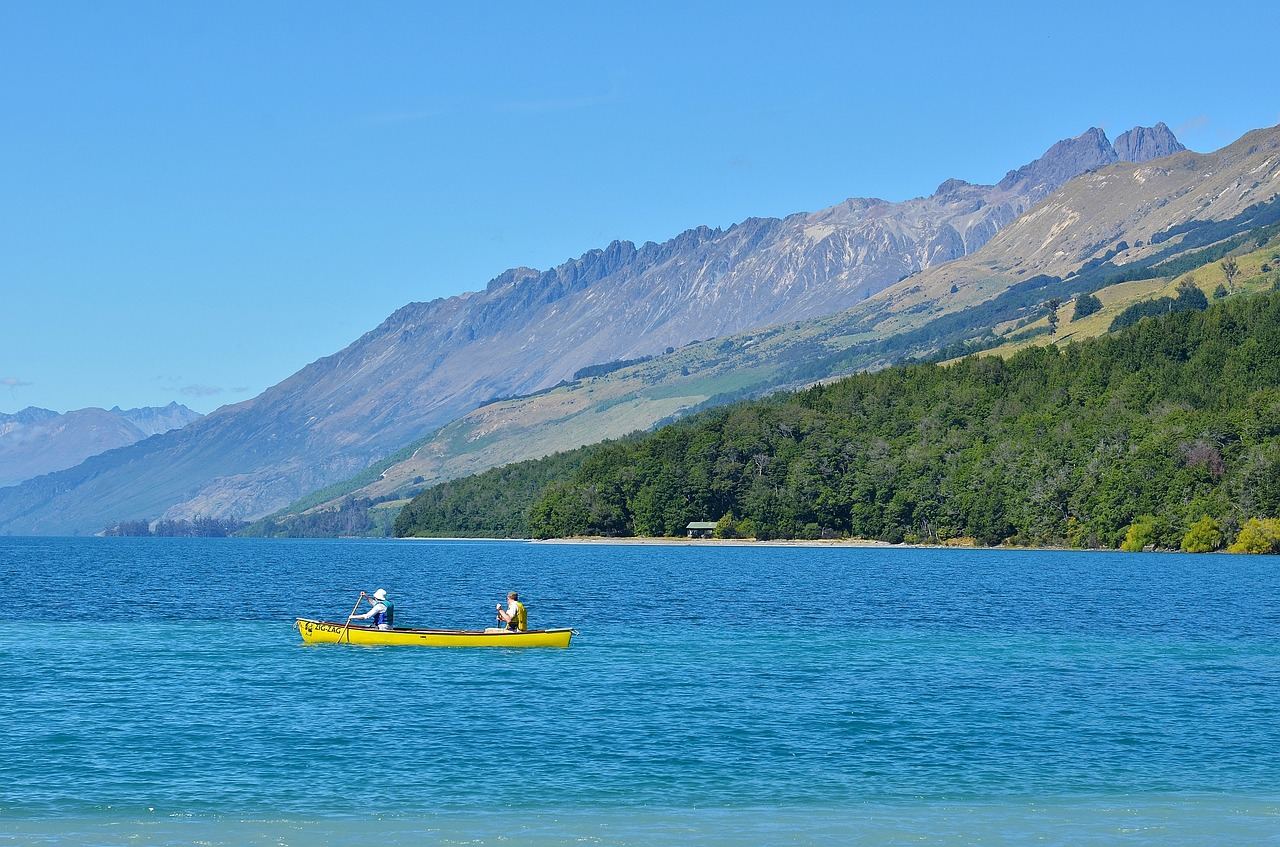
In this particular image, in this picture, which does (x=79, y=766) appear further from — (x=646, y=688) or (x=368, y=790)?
(x=646, y=688)

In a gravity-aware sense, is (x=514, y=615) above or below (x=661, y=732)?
above

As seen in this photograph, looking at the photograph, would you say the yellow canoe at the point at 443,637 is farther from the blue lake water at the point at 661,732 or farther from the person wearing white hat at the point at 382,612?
the blue lake water at the point at 661,732

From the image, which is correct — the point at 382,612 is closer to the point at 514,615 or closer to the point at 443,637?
the point at 443,637

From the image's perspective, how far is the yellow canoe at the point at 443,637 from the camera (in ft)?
279

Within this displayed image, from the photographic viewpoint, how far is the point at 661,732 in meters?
57.0

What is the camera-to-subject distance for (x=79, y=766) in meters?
49.9

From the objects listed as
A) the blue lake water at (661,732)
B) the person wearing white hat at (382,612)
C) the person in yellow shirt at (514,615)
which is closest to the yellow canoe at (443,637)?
the person in yellow shirt at (514,615)

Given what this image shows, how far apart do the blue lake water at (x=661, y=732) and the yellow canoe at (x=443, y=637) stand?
1190mm

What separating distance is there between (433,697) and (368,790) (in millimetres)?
19966

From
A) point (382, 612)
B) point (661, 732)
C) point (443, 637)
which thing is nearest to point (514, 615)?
point (443, 637)

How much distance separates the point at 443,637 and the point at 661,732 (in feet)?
101

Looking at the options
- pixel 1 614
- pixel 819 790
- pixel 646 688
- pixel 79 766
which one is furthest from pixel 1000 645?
pixel 1 614

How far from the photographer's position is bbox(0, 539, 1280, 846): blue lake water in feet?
140

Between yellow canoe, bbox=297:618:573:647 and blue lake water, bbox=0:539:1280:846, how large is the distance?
46.8 inches
